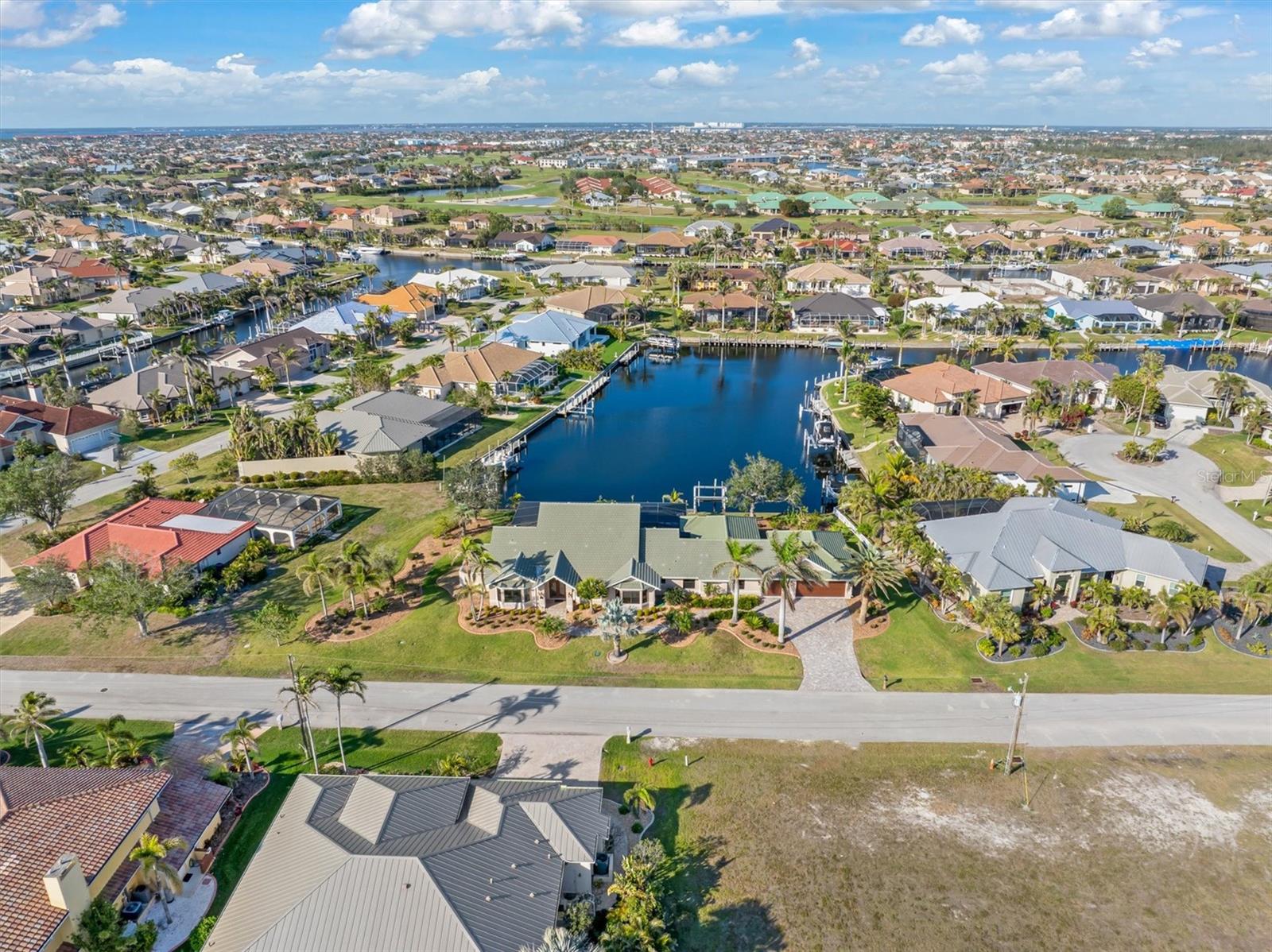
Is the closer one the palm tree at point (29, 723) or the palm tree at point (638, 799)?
the palm tree at point (638, 799)

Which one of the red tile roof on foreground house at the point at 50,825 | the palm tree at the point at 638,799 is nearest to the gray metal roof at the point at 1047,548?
the palm tree at the point at 638,799

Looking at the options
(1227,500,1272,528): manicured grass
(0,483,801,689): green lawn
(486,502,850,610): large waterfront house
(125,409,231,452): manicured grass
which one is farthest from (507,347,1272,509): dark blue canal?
(125,409,231,452): manicured grass

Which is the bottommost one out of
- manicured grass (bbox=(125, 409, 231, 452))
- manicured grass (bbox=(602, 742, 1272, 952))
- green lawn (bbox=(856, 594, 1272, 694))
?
manicured grass (bbox=(602, 742, 1272, 952))

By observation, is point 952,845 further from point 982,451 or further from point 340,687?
point 982,451

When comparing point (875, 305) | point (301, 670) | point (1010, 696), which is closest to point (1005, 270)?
point (875, 305)

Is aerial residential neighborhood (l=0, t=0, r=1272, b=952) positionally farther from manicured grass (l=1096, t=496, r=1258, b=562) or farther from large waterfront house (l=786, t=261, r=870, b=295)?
large waterfront house (l=786, t=261, r=870, b=295)

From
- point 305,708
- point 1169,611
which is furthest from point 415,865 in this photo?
point 1169,611

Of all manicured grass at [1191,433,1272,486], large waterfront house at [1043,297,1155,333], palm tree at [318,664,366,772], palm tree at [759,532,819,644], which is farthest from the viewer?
large waterfront house at [1043,297,1155,333]

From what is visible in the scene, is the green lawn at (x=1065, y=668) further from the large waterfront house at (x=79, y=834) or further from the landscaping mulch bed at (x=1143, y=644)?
the large waterfront house at (x=79, y=834)
